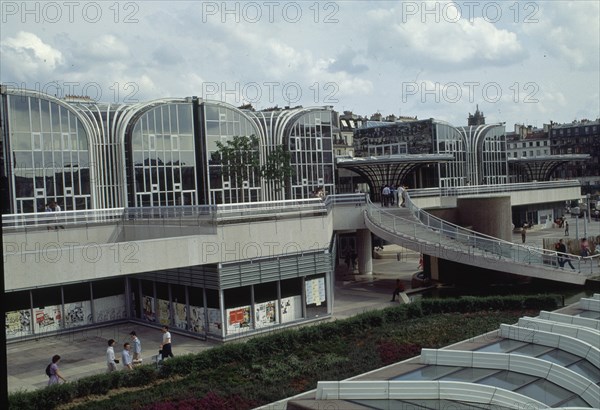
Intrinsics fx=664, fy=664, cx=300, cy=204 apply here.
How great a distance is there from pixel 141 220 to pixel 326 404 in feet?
51.6

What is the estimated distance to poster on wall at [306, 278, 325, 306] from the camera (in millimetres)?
25047

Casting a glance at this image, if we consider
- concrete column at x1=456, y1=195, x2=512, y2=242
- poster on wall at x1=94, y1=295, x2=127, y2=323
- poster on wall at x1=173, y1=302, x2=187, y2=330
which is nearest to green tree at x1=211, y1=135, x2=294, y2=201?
concrete column at x1=456, y1=195, x2=512, y2=242

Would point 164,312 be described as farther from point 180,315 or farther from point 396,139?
point 396,139

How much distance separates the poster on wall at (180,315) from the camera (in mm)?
23812

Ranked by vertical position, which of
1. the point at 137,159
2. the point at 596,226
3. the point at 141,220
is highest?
the point at 137,159

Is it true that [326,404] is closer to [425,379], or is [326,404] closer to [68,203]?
[425,379]

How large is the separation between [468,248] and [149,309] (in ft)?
44.4

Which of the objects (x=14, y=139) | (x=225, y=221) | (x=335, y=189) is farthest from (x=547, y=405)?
(x=335, y=189)

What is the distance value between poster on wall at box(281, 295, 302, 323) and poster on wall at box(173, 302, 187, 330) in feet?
11.6

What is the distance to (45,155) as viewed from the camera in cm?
3941

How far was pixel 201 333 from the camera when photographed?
2309cm

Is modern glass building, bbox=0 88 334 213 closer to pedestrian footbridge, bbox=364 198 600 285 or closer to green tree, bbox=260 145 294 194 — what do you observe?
green tree, bbox=260 145 294 194

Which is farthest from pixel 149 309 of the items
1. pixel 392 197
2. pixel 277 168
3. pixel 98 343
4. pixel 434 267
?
pixel 277 168

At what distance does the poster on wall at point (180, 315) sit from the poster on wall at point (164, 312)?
0.39 meters
